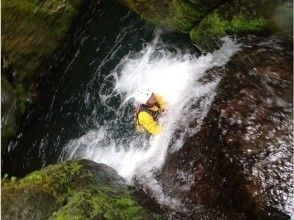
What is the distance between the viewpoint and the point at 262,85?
22.1 feet

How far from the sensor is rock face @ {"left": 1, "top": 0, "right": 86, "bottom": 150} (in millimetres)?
9516

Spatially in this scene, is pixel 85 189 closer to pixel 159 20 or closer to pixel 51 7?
pixel 159 20

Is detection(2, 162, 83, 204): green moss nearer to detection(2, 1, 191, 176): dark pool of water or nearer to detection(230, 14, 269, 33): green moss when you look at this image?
detection(2, 1, 191, 176): dark pool of water

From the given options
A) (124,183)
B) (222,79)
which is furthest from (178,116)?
(124,183)

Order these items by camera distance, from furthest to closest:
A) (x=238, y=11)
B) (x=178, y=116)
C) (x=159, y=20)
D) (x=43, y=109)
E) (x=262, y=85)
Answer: (x=43, y=109)
(x=159, y=20)
(x=178, y=116)
(x=238, y=11)
(x=262, y=85)

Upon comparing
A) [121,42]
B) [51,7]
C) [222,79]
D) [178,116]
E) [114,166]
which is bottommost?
[114,166]

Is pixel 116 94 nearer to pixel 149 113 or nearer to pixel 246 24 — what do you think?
pixel 149 113

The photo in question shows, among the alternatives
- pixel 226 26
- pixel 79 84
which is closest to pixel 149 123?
pixel 226 26

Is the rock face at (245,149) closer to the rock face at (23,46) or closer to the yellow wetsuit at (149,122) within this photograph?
the yellow wetsuit at (149,122)

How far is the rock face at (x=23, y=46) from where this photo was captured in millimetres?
9516

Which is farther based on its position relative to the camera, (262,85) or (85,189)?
(262,85)

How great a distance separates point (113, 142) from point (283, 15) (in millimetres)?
4703

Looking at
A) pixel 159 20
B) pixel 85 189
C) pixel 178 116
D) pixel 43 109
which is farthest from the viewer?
pixel 43 109

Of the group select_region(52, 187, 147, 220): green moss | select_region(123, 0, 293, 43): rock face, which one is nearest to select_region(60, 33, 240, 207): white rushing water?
select_region(123, 0, 293, 43): rock face
